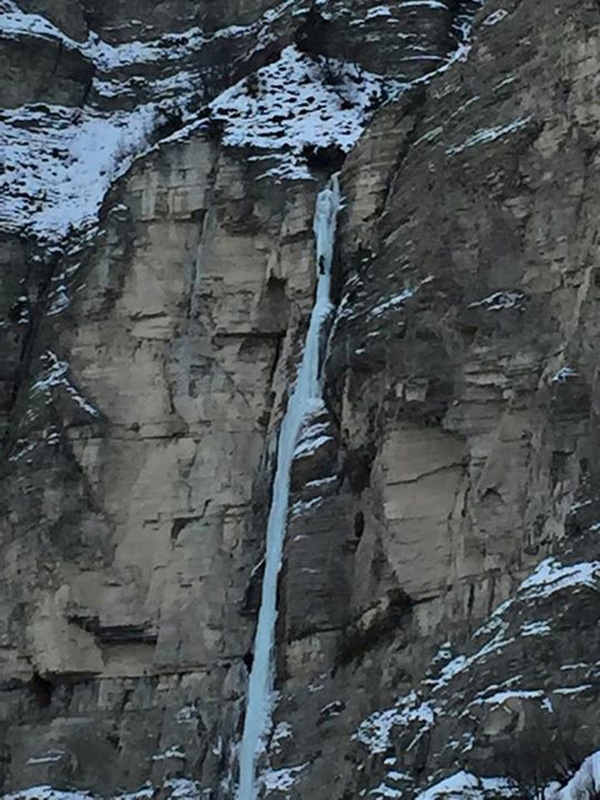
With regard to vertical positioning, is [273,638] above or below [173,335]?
below

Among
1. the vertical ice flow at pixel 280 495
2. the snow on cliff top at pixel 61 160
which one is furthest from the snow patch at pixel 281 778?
the snow on cliff top at pixel 61 160

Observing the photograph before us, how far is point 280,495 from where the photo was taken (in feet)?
118

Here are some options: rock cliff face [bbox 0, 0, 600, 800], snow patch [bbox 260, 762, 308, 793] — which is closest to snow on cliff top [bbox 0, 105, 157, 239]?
rock cliff face [bbox 0, 0, 600, 800]

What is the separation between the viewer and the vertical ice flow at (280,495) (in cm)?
3384

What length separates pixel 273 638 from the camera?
3466 cm

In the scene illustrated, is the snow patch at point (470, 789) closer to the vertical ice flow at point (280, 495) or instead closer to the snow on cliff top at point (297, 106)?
the vertical ice flow at point (280, 495)

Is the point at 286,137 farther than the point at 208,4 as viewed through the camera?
No

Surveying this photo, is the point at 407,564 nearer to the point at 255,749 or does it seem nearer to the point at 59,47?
the point at 255,749

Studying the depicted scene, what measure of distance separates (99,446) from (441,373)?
7.51m

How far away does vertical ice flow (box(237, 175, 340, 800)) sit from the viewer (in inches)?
1332

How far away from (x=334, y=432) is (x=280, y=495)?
1.54 m

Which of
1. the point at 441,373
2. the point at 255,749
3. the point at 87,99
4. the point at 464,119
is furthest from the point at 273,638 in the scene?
the point at 87,99

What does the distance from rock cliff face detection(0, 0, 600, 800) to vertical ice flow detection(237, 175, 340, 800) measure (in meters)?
0.33

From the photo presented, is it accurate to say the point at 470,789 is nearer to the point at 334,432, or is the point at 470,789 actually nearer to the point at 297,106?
the point at 334,432
